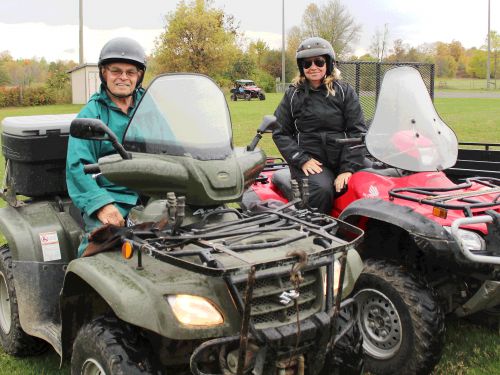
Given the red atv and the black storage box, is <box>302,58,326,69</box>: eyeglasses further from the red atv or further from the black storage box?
the black storage box

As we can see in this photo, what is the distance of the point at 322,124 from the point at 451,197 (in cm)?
155

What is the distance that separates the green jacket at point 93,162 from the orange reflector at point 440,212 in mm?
1897

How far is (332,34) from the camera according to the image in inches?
2761

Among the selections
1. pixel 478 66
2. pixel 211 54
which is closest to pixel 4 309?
pixel 211 54

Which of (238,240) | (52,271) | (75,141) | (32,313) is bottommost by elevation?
(32,313)

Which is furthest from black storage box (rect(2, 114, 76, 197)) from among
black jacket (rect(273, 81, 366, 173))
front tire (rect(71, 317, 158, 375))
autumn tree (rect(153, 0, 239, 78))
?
autumn tree (rect(153, 0, 239, 78))

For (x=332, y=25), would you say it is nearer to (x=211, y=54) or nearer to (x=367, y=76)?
(x=211, y=54)

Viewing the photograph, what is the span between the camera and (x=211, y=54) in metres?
61.2

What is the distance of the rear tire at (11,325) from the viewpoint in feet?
14.2

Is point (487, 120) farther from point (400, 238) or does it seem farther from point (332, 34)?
point (332, 34)

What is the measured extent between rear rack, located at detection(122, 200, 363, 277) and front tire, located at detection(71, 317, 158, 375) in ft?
1.34

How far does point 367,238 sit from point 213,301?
2.22m

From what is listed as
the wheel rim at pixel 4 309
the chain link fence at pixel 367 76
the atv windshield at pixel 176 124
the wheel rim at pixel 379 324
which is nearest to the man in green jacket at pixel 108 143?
the atv windshield at pixel 176 124

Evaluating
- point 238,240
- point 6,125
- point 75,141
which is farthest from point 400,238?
point 6,125
